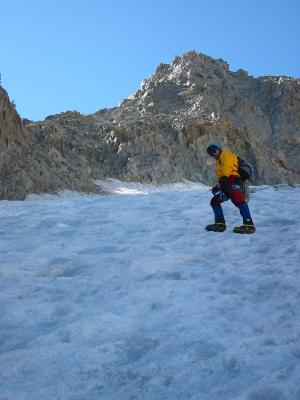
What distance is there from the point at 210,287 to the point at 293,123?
51865 mm

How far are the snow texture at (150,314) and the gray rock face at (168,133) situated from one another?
14.3 m

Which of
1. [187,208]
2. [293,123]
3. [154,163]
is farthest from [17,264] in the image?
[293,123]

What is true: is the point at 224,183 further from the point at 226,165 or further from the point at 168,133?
the point at 168,133

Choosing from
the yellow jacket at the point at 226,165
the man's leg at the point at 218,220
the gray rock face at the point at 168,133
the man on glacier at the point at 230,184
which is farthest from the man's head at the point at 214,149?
the gray rock face at the point at 168,133

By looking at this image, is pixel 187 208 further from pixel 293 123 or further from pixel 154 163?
pixel 293 123

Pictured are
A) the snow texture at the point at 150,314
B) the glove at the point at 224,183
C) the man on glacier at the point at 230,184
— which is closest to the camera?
the snow texture at the point at 150,314

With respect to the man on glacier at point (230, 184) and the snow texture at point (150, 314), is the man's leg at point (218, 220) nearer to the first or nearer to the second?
the man on glacier at point (230, 184)

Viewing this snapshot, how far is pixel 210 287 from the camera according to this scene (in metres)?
5.03

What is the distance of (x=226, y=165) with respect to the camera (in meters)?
7.89

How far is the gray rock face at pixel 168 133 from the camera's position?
82.6 ft

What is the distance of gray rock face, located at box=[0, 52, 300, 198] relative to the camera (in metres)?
25.2

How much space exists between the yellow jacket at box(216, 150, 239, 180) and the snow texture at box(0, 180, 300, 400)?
1.01 m

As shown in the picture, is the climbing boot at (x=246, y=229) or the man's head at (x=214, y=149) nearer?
the climbing boot at (x=246, y=229)

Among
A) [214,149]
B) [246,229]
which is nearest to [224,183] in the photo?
[214,149]
